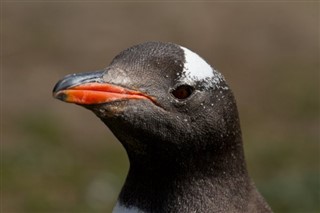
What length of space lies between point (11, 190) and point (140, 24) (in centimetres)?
514

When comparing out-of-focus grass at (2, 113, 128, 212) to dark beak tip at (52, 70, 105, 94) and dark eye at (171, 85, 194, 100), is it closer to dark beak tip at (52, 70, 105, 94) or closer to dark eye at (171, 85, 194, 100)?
dark eye at (171, 85, 194, 100)

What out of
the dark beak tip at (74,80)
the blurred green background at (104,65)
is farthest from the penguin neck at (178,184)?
the blurred green background at (104,65)

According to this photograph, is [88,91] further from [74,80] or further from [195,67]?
[195,67]

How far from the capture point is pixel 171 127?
15.4 ft

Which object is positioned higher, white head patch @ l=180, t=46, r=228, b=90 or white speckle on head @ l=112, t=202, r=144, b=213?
white head patch @ l=180, t=46, r=228, b=90

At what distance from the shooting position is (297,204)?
9930 millimetres

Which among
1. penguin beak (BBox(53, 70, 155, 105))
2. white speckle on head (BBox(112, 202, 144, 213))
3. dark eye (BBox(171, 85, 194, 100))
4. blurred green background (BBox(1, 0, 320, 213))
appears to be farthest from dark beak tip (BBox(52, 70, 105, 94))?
blurred green background (BBox(1, 0, 320, 213))

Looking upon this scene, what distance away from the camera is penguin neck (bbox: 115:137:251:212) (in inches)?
189

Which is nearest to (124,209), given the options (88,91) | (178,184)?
(178,184)

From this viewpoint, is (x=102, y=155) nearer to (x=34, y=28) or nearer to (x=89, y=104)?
(x=34, y=28)

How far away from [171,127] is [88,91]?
0.48m

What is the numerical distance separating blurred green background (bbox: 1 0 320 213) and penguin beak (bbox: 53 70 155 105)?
17.8ft

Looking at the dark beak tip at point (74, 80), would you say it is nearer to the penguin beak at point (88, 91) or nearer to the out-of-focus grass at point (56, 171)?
the penguin beak at point (88, 91)

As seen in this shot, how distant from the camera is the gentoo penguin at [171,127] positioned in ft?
15.1
